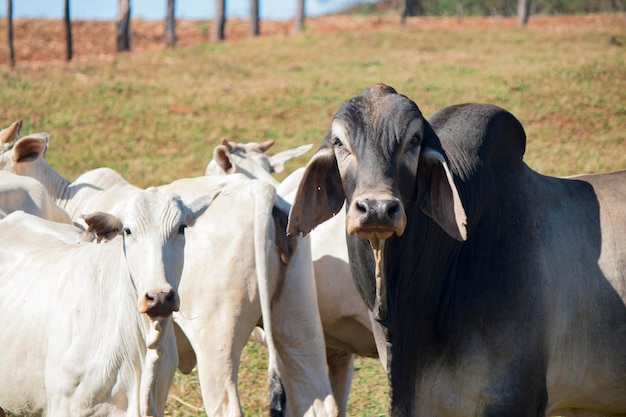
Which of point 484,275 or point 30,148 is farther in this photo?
point 30,148

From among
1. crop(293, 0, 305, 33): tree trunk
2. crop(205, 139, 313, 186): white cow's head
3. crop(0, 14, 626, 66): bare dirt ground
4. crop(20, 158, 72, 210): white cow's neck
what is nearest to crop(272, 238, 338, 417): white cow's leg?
crop(205, 139, 313, 186): white cow's head

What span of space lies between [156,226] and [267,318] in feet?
3.62

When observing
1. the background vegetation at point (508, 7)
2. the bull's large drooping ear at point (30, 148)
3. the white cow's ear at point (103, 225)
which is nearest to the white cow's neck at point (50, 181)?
the bull's large drooping ear at point (30, 148)

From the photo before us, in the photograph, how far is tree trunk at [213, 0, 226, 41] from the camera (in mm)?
25950

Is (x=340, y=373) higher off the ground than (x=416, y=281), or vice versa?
(x=416, y=281)

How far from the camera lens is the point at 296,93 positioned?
15.8 m

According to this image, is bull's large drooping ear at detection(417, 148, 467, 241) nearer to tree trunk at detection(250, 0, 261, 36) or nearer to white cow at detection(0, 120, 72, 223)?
white cow at detection(0, 120, 72, 223)

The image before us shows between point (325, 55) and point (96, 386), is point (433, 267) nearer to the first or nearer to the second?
point (96, 386)

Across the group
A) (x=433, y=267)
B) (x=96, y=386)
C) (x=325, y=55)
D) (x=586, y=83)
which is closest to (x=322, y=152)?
(x=433, y=267)

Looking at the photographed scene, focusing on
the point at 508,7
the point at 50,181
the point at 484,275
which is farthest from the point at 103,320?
the point at 508,7

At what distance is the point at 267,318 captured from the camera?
4.75m

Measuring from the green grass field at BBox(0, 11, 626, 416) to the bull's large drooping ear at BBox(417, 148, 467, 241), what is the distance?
7732 mm

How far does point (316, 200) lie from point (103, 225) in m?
0.91

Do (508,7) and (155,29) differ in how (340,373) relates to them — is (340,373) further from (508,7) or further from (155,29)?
(508,7)
